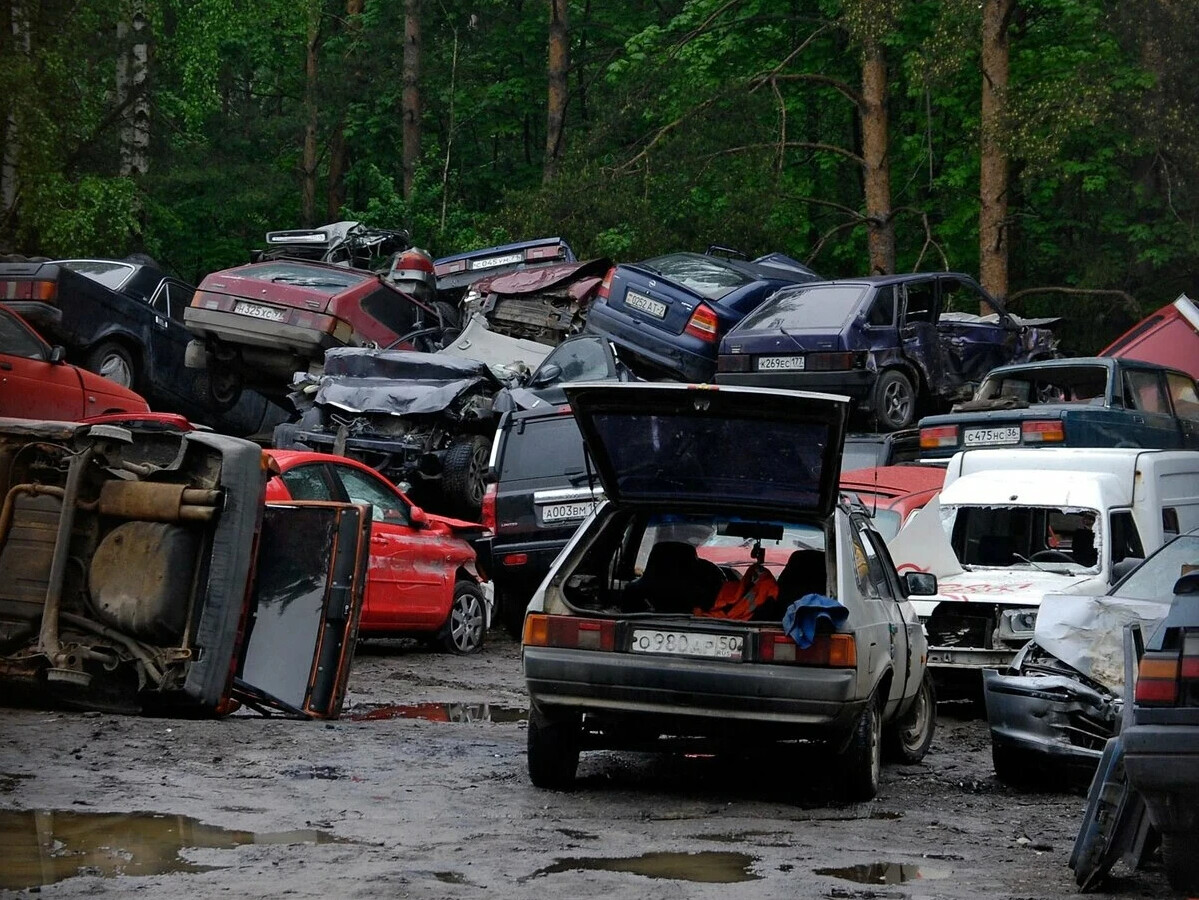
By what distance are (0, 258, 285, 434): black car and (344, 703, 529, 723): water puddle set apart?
8.83m

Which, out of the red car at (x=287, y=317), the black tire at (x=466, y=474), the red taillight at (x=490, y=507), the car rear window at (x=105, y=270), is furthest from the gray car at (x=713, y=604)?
the car rear window at (x=105, y=270)

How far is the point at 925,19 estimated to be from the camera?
109 feet

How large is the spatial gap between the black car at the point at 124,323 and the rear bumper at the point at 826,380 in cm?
665

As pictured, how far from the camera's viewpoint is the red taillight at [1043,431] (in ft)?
50.5

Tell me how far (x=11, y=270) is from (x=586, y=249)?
1113 centimetres

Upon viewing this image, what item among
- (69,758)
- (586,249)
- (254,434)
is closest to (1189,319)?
(586,249)

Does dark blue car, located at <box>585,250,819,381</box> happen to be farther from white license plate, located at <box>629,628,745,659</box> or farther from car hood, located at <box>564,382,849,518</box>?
white license plate, located at <box>629,628,745,659</box>

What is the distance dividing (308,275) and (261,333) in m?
1.19

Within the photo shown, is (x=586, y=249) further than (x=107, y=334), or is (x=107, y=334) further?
(x=586, y=249)

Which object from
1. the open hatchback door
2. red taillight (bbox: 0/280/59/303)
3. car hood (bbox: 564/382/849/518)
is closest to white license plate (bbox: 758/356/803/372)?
red taillight (bbox: 0/280/59/303)

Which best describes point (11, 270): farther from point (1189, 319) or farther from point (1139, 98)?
point (1139, 98)

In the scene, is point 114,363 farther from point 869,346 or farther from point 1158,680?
point 1158,680

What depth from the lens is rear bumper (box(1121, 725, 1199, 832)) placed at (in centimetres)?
563

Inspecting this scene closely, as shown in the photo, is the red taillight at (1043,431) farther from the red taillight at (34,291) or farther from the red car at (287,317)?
the red taillight at (34,291)
